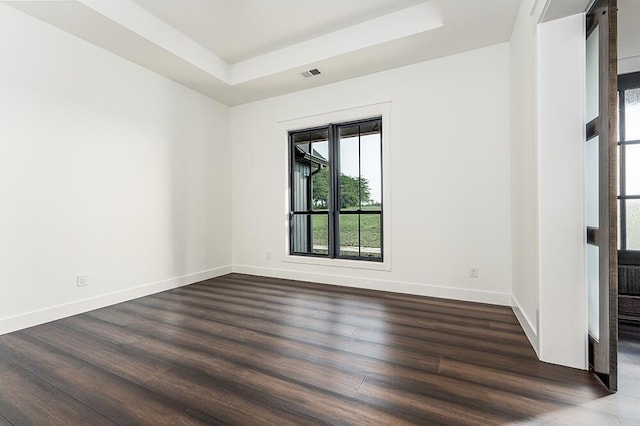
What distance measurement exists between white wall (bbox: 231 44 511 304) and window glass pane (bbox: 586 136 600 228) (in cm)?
126

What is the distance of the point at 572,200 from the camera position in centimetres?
188

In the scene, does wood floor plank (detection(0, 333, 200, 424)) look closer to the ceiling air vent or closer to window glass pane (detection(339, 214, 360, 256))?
window glass pane (detection(339, 214, 360, 256))

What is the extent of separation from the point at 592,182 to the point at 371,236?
2.40 m

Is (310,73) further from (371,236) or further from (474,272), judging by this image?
(474,272)

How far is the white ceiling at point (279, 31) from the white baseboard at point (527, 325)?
264cm

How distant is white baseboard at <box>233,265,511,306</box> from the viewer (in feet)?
10.4

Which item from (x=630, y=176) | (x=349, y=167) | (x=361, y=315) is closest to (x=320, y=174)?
(x=349, y=167)

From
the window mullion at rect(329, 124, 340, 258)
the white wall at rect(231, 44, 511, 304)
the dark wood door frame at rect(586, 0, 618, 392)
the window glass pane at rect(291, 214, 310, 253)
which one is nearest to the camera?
the dark wood door frame at rect(586, 0, 618, 392)

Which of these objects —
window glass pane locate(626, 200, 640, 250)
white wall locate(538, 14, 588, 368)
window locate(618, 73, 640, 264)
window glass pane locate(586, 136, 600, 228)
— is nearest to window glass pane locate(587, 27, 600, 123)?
white wall locate(538, 14, 588, 368)

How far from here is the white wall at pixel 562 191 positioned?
73.3 inches

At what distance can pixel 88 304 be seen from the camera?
3061 millimetres

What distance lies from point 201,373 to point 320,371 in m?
0.74

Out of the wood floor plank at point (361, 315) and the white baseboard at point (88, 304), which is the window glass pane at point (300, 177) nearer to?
the wood floor plank at point (361, 315)

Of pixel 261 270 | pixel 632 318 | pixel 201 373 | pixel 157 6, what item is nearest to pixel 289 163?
pixel 261 270
